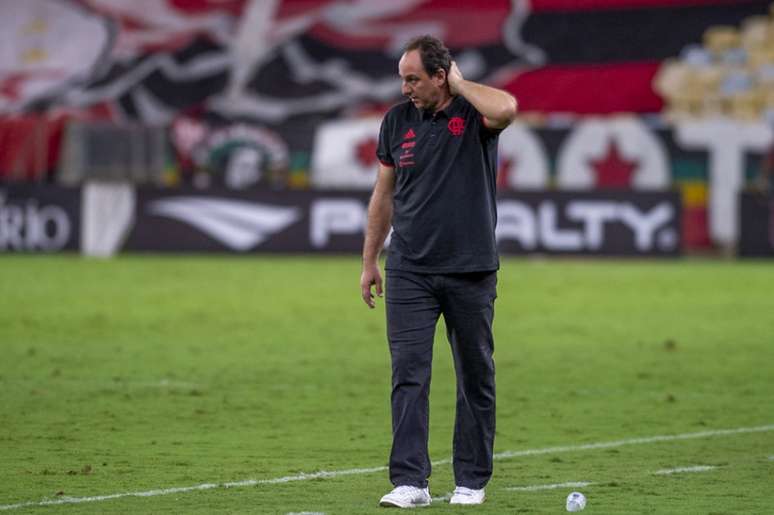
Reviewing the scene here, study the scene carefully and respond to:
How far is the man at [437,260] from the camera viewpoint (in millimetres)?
7652

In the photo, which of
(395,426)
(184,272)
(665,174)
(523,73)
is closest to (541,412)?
(395,426)

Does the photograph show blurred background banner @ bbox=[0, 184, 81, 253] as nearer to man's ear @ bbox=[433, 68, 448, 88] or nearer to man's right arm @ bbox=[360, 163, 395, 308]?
man's right arm @ bbox=[360, 163, 395, 308]

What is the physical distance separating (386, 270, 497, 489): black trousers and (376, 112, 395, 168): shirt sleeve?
527mm

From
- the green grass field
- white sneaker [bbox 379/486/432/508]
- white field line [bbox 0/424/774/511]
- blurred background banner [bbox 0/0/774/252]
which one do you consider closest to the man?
white sneaker [bbox 379/486/432/508]

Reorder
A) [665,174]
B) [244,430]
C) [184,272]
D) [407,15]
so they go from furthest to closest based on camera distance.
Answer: [407,15] → [665,174] → [184,272] → [244,430]

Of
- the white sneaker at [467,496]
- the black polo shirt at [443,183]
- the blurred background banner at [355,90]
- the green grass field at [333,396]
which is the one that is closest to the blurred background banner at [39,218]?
the blurred background banner at [355,90]

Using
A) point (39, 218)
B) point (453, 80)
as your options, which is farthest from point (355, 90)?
point (453, 80)

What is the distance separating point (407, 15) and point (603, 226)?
574 inches

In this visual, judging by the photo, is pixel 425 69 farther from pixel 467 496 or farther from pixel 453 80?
pixel 467 496

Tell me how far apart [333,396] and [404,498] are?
4743 mm

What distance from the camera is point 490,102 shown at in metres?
7.43

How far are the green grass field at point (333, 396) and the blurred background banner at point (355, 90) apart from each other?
767cm

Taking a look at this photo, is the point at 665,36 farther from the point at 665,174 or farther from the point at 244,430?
the point at 244,430

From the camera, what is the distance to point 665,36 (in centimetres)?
3775
